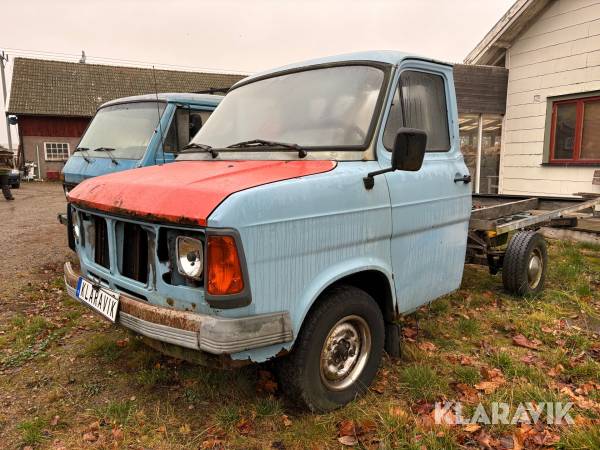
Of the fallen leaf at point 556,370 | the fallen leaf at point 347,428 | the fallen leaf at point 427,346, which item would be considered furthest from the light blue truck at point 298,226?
the fallen leaf at point 556,370

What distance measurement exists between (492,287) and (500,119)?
647 centimetres

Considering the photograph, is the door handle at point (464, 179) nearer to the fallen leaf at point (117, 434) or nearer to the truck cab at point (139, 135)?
the fallen leaf at point (117, 434)

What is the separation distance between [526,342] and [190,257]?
10.3 ft

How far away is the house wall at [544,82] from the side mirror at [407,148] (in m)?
7.38

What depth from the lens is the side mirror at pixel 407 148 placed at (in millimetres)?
2756

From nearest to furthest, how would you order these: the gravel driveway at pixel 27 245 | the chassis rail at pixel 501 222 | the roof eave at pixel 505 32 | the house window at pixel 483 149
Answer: the chassis rail at pixel 501 222
the gravel driveway at pixel 27 245
the roof eave at pixel 505 32
the house window at pixel 483 149

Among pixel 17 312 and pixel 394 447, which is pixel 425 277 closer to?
pixel 394 447

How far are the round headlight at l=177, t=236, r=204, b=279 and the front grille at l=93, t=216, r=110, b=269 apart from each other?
854 millimetres

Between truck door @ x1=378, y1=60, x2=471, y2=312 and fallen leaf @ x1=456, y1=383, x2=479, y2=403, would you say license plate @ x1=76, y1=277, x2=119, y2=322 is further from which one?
fallen leaf @ x1=456, y1=383, x2=479, y2=403

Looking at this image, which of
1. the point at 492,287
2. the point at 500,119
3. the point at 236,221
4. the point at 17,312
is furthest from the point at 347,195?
the point at 500,119

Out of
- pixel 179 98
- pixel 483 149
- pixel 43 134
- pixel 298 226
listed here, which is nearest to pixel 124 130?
pixel 179 98

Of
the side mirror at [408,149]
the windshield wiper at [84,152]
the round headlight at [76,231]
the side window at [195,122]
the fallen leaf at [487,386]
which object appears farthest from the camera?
the windshield wiper at [84,152]

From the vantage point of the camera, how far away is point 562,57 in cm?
889

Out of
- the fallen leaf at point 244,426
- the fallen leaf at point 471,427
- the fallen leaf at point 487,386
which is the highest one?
the fallen leaf at point 487,386
